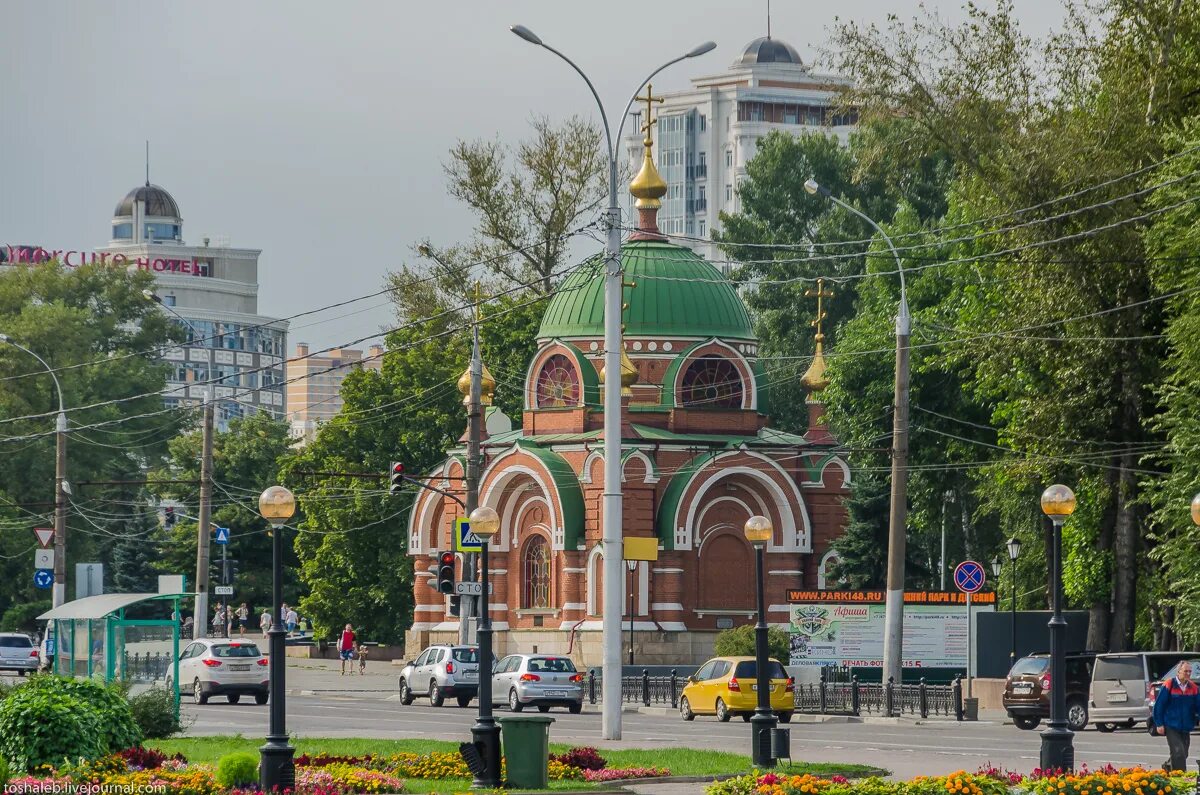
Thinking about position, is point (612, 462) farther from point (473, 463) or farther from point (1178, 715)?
point (473, 463)

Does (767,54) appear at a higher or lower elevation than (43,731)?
higher

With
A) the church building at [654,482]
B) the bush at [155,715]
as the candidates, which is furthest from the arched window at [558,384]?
the bush at [155,715]

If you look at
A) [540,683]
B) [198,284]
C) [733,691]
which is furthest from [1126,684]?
[198,284]

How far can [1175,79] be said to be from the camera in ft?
127

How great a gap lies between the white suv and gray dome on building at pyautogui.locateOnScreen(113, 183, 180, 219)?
158m

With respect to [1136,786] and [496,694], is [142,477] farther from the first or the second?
[1136,786]

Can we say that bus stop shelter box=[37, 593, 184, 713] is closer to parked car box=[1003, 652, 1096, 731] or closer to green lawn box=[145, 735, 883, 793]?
green lawn box=[145, 735, 883, 793]

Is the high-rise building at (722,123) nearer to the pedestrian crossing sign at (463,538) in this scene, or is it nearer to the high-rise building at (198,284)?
the high-rise building at (198,284)

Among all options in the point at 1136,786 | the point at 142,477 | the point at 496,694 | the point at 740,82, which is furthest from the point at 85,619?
the point at 740,82

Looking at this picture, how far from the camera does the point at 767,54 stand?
160 metres

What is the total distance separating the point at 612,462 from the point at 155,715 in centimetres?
738

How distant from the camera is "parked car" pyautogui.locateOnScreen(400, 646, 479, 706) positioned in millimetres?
42938

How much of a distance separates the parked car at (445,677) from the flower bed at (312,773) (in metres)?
18.0

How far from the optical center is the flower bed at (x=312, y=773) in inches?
755
